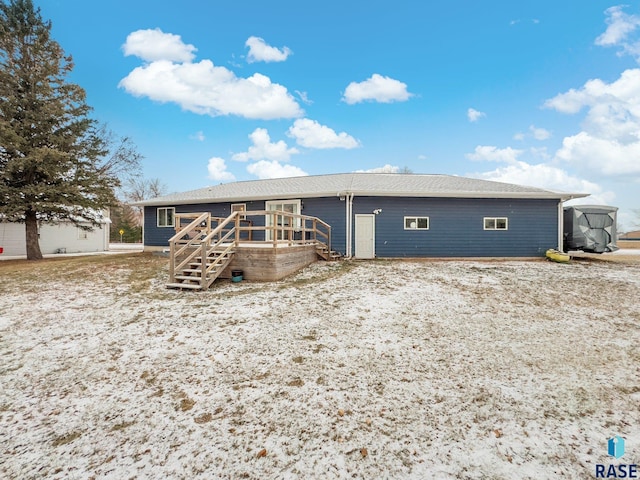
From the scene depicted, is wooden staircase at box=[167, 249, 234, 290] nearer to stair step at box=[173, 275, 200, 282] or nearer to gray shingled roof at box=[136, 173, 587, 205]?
stair step at box=[173, 275, 200, 282]

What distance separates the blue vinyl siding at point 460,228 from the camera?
12703mm

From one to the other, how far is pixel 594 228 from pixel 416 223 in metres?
7.89

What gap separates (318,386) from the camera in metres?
3.26

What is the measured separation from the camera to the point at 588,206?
12.6 meters

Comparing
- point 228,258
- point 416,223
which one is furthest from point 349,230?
point 228,258

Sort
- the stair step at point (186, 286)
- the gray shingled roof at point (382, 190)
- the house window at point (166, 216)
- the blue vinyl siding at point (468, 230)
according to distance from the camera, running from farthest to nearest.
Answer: the house window at point (166, 216)
the blue vinyl siding at point (468, 230)
the gray shingled roof at point (382, 190)
the stair step at point (186, 286)

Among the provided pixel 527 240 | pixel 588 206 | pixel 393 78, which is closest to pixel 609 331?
pixel 527 240

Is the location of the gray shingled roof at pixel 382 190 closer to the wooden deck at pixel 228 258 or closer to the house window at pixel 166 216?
the house window at pixel 166 216

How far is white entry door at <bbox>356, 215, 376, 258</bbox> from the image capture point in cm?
1261

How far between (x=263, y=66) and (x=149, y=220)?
11450mm

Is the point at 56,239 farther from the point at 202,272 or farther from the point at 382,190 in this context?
the point at 382,190

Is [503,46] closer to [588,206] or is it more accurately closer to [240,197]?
[588,206]

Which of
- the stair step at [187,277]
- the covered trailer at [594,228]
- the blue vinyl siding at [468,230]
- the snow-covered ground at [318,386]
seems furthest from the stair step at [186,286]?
the covered trailer at [594,228]

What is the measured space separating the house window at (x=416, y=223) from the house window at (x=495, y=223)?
2.76m
